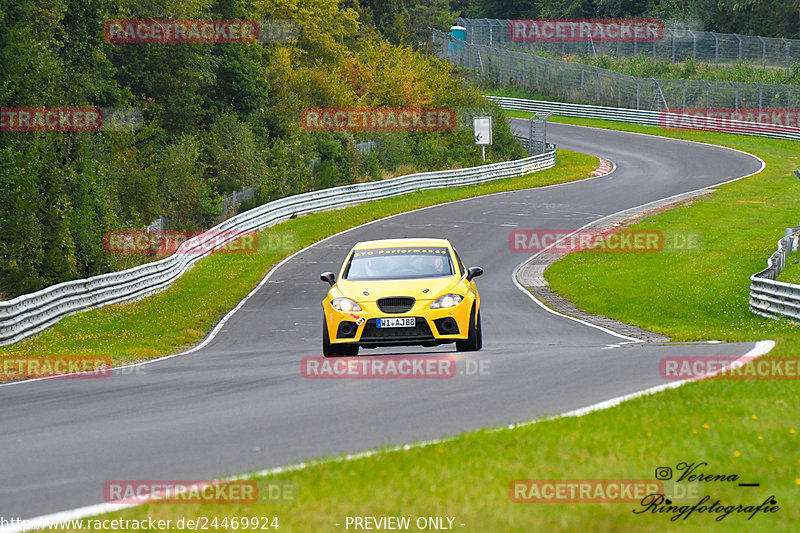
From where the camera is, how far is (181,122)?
44.3 m

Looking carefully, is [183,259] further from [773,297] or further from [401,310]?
Result: [401,310]

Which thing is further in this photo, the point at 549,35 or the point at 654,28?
the point at 549,35

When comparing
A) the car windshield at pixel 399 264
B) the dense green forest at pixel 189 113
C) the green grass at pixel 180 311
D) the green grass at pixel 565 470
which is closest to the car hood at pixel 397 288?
the car windshield at pixel 399 264

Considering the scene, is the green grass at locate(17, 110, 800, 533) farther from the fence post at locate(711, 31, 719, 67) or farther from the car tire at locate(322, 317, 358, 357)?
the fence post at locate(711, 31, 719, 67)

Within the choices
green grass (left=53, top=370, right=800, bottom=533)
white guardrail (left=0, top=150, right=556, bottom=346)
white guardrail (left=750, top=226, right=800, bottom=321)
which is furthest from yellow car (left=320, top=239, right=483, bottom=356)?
white guardrail (left=750, top=226, right=800, bottom=321)

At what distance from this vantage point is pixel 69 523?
6242mm

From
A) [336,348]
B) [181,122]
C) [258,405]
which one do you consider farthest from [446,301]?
[181,122]

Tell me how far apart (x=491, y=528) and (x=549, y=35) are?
97.7 m

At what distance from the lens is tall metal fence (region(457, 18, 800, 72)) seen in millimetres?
76500

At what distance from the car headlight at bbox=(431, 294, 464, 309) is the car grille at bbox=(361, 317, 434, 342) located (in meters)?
0.30

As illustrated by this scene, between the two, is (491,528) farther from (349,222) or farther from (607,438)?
(349,222)

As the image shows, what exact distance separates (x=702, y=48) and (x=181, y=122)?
5197 cm

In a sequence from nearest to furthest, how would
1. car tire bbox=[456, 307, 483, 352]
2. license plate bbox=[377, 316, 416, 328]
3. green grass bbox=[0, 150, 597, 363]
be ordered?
license plate bbox=[377, 316, 416, 328]
car tire bbox=[456, 307, 483, 352]
green grass bbox=[0, 150, 597, 363]

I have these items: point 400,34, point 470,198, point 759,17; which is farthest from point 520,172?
point 759,17
